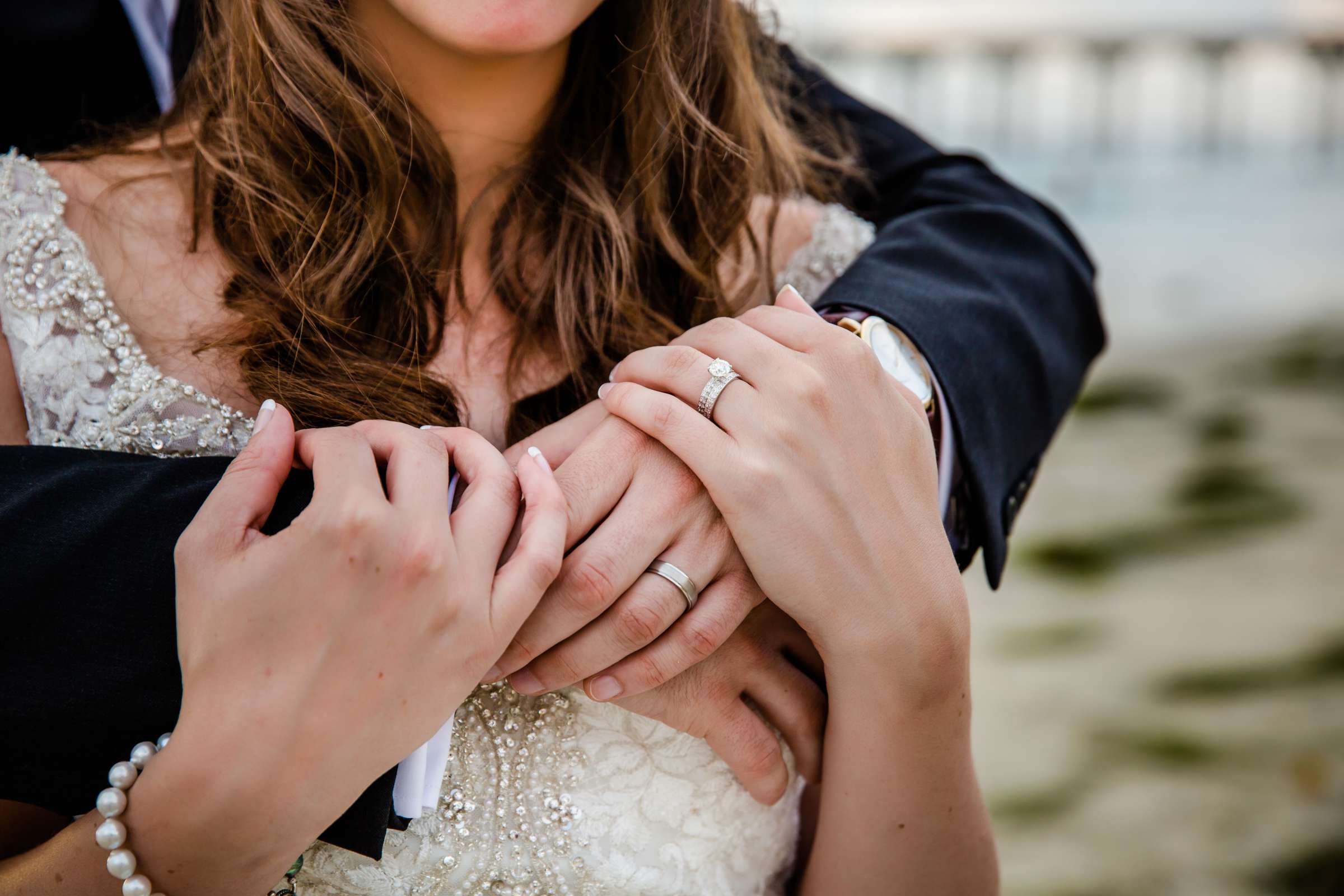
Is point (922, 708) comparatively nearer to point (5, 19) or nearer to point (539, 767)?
point (539, 767)

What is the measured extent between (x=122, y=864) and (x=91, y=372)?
0.49 metres

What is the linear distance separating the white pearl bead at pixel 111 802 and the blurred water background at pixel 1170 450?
5.03ft

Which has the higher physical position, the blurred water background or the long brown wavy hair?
the long brown wavy hair

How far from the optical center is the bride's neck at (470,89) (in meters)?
1.26

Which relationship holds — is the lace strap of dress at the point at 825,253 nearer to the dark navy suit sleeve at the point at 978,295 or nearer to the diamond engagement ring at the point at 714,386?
the dark navy suit sleeve at the point at 978,295

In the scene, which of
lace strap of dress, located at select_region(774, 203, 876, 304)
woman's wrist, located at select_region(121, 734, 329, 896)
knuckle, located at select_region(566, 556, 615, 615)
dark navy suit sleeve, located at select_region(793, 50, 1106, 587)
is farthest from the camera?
lace strap of dress, located at select_region(774, 203, 876, 304)

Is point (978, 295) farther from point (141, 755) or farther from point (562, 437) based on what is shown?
point (141, 755)

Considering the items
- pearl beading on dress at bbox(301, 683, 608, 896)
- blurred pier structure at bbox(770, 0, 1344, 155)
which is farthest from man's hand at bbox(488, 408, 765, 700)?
blurred pier structure at bbox(770, 0, 1344, 155)

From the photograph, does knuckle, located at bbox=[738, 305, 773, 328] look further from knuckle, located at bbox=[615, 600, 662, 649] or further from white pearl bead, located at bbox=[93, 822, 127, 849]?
white pearl bead, located at bbox=[93, 822, 127, 849]

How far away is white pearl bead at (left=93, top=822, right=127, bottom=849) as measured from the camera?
2.84 feet

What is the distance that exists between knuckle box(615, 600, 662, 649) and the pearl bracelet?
0.38m

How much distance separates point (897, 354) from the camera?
1304 millimetres

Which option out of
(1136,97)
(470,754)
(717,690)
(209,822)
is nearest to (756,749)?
(717,690)

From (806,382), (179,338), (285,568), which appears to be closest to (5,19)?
(179,338)
